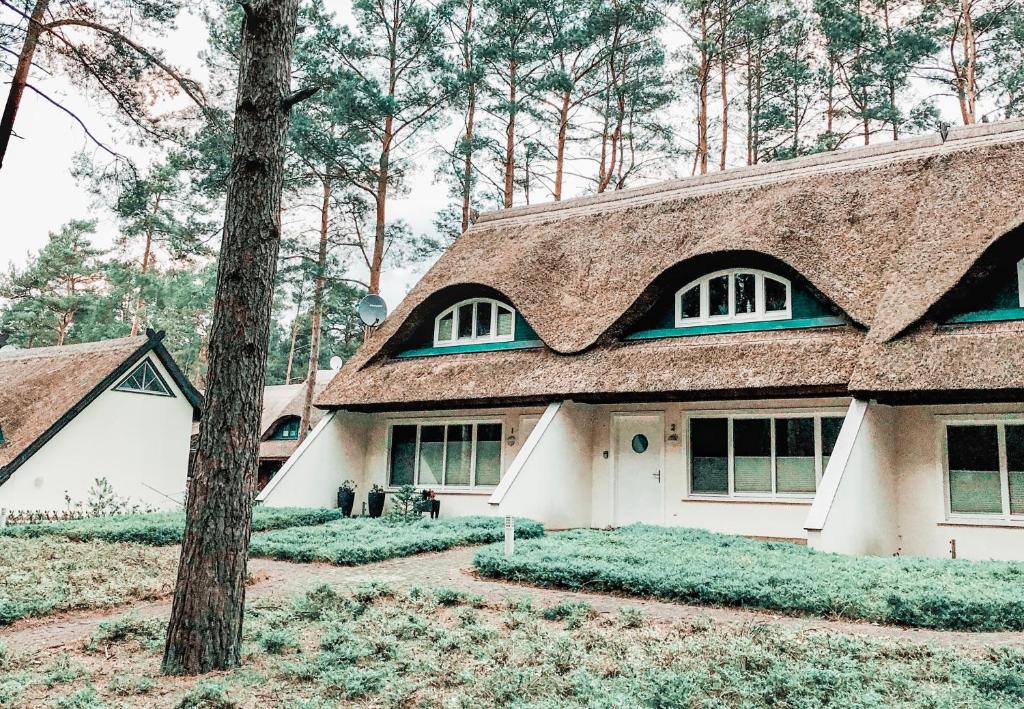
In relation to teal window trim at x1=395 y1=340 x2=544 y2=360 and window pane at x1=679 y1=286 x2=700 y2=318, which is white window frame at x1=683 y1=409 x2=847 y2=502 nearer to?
window pane at x1=679 y1=286 x2=700 y2=318

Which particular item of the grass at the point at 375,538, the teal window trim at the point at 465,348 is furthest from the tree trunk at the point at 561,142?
the grass at the point at 375,538

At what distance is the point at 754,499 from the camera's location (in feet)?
41.4

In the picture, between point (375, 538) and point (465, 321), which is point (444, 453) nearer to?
point (465, 321)

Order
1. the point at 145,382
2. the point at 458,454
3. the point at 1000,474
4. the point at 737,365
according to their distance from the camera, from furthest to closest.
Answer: the point at 145,382, the point at 458,454, the point at 737,365, the point at 1000,474

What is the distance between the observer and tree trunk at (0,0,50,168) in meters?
10.8

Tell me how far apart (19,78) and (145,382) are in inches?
442

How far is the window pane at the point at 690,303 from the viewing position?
14.1m

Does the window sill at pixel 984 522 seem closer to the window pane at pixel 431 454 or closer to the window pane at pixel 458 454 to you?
the window pane at pixel 458 454

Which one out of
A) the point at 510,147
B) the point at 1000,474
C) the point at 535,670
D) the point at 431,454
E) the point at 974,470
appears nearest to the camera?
the point at 535,670

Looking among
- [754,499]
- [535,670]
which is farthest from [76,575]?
[754,499]

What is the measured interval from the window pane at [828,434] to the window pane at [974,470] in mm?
1519

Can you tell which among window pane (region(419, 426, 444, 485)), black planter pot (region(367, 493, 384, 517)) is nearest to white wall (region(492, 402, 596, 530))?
window pane (region(419, 426, 444, 485))

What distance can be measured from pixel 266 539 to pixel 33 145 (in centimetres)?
612

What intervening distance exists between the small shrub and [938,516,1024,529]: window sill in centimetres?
1007
